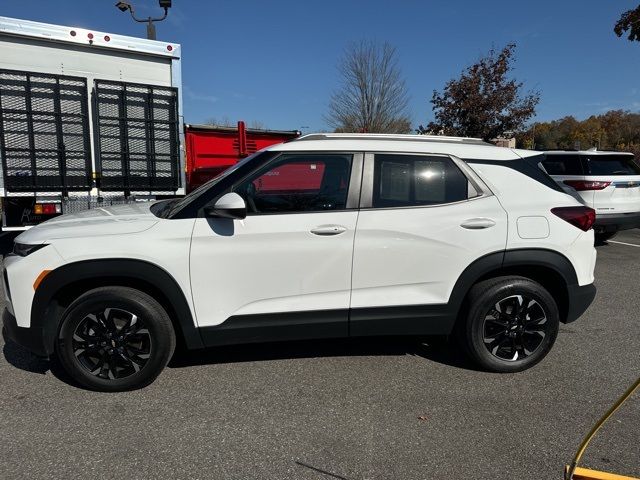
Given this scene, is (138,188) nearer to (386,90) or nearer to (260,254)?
(260,254)

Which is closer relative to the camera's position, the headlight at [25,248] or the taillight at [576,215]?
the headlight at [25,248]

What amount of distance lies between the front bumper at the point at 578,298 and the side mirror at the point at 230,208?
2.48 meters

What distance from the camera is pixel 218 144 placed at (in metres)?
9.58

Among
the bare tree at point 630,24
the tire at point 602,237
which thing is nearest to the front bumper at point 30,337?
the tire at point 602,237

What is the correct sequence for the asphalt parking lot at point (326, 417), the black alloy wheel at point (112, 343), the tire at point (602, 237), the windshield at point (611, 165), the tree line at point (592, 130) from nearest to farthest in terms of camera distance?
1. the asphalt parking lot at point (326, 417)
2. the black alloy wheel at point (112, 343)
3. the windshield at point (611, 165)
4. the tire at point (602, 237)
5. the tree line at point (592, 130)

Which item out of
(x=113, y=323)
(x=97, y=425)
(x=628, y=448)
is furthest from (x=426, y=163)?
(x=97, y=425)

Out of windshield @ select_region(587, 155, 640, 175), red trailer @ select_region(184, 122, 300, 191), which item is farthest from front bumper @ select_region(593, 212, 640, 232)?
red trailer @ select_region(184, 122, 300, 191)

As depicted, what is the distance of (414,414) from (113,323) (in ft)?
6.82

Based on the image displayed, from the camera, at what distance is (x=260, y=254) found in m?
3.22

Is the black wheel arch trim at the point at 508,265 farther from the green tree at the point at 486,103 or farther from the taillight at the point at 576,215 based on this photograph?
the green tree at the point at 486,103

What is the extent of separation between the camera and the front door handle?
3.28 metres

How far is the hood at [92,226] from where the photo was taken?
10.3ft

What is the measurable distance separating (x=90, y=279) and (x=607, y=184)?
8.46 metres

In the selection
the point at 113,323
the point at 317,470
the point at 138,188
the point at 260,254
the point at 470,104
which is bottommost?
the point at 317,470
